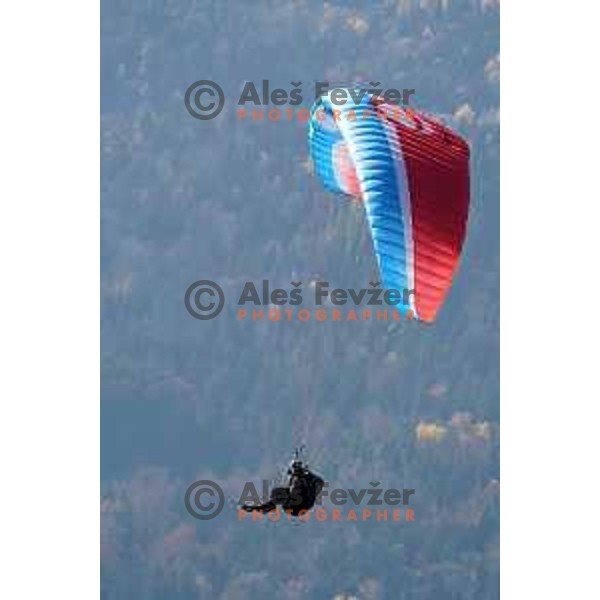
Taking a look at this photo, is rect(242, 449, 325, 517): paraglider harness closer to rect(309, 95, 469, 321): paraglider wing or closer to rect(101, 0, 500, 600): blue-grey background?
rect(309, 95, 469, 321): paraglider wing

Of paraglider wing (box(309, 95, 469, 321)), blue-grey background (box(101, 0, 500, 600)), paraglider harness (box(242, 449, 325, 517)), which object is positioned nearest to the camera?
paraglider wing (box(309, 95, 469, 321))

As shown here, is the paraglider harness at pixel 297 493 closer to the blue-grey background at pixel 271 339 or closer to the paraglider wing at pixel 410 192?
the paraglider wing at pixel 410 192

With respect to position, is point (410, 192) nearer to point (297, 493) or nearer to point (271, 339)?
point (297, 493)

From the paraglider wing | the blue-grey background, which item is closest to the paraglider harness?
the paraglider wing

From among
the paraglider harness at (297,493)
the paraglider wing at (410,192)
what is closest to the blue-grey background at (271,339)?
the paraglider harness at (297,493)

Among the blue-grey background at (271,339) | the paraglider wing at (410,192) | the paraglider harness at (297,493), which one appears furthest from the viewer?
the blue-grey background at (271,339)
